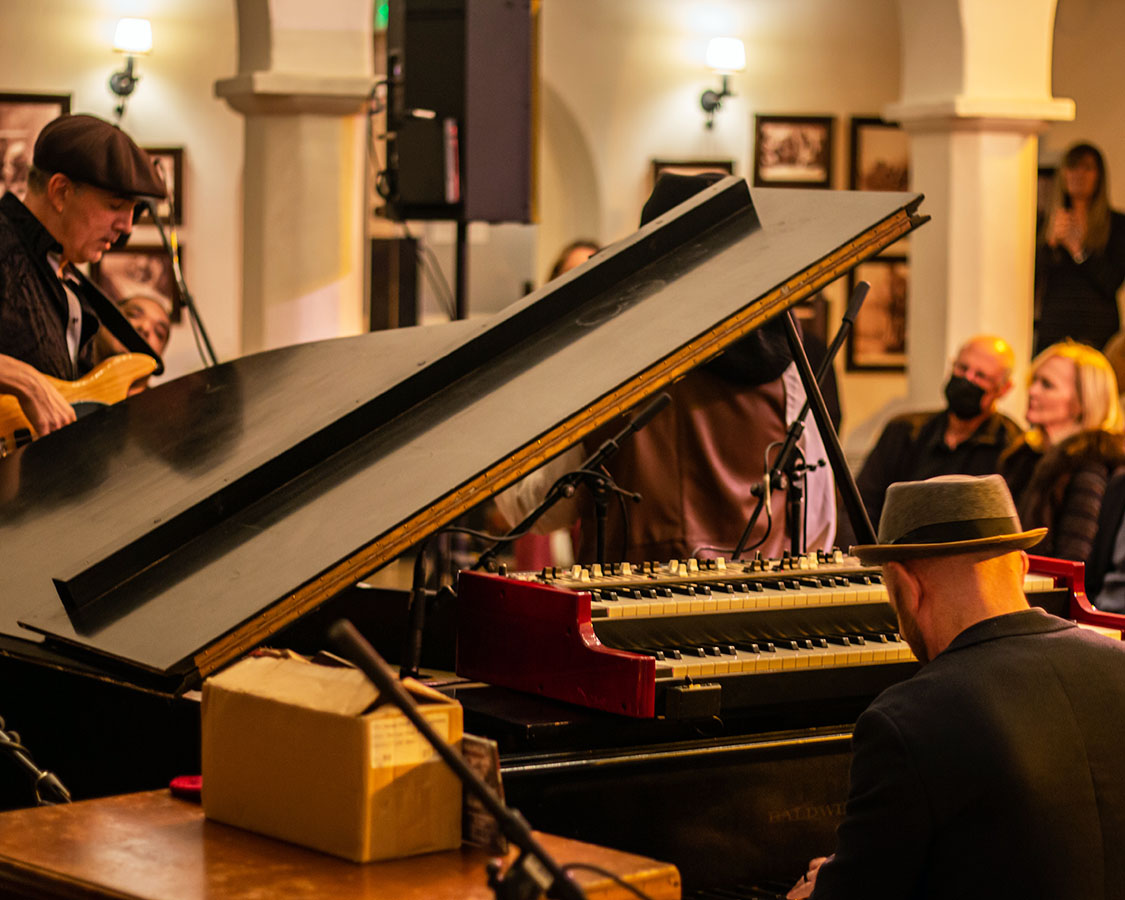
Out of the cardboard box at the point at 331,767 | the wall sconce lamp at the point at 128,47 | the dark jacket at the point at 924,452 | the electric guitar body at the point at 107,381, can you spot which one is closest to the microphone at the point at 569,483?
the cardboard box at the point at 331,767

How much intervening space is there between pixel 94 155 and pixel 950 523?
2403mm

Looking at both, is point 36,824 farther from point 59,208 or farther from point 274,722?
point 59,208

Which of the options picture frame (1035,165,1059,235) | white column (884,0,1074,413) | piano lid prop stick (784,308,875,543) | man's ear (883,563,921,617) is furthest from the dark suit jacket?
picture frame (1035,165,1059,235)

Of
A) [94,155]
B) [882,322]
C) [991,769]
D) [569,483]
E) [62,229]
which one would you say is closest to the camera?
[991,769]

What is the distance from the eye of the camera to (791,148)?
11.5 m

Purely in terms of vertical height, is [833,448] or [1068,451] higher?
[833,448]

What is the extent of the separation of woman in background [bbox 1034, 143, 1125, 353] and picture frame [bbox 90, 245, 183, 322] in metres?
5.31

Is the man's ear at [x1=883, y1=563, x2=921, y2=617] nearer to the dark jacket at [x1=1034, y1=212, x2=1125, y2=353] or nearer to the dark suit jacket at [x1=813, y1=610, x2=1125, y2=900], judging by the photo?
the dark suit jacket at [x1=813, y1=610, x2=1125, y2=900]

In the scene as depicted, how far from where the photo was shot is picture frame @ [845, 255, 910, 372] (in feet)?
37.9

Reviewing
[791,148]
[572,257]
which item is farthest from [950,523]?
[791,148]

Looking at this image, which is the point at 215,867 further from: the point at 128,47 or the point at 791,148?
the point at 791,148

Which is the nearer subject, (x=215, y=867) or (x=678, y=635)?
(x=215, y=867)

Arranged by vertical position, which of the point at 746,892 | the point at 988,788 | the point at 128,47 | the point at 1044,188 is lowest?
the point at 746,892

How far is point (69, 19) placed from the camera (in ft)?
34.4
